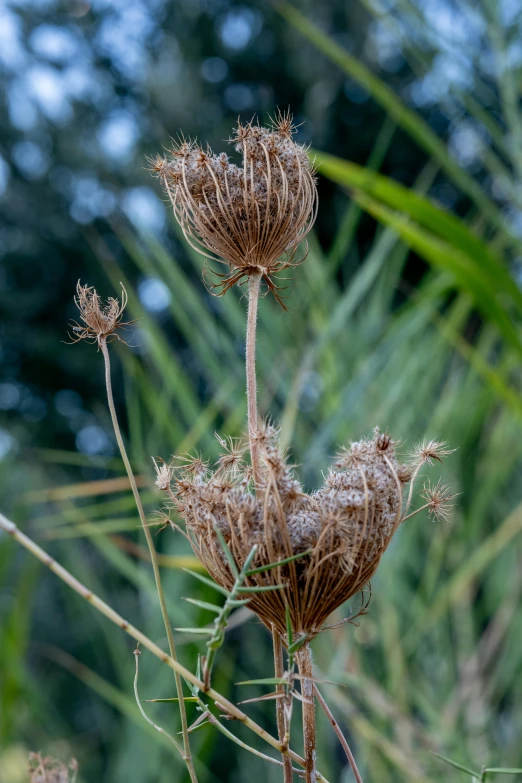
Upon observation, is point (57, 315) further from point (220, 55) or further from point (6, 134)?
point (220, 55)

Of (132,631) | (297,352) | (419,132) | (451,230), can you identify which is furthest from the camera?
(297,352)

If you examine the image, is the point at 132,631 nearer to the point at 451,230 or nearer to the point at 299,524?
the point at 299,524

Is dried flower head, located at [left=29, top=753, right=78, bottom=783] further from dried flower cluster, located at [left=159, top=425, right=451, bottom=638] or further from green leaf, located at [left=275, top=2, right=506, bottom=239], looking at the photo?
green leaf, located at [left=275, top=2, right=506, bottom=239]

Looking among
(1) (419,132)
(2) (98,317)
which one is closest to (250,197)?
(2) (98,317)

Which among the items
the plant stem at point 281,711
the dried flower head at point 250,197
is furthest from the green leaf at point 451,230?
the plant stem at point 281,711

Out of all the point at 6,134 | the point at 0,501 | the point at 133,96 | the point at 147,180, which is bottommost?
the point at 0,501

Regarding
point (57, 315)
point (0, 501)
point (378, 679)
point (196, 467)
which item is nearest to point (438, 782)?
point (378, 679)

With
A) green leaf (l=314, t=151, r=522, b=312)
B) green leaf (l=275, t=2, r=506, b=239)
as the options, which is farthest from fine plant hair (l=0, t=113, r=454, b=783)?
green leaf (l=275, t=2, r=506, b=239)
